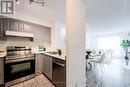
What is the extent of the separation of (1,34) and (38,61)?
1.60 meters

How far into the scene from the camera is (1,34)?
12.7 feet

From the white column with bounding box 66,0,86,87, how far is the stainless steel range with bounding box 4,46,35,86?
1901mm

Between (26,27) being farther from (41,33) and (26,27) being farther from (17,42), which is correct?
(41,33)

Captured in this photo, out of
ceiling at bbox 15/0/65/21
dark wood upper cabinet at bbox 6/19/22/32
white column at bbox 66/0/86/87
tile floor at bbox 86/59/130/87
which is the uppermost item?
ceiling at bbox 15/0/65/21

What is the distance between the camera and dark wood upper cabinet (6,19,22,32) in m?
4.03

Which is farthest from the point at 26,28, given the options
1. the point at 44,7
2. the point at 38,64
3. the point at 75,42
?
the point at 75,42

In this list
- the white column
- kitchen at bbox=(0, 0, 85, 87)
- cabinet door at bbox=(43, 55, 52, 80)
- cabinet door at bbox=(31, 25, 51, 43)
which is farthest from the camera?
cabinet door at bbox=(31, 25, 51, 43)

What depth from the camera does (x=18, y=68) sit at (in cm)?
371

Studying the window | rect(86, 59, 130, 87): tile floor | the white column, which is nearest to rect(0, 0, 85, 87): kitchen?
the white column

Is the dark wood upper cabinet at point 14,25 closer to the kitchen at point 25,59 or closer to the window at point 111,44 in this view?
the kitchen at point 25,59

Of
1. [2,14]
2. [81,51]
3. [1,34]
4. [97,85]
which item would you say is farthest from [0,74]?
[97,85]

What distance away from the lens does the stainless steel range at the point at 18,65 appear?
338 centimetres

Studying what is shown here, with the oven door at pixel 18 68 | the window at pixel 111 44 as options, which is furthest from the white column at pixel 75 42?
the window at pixel 111 44

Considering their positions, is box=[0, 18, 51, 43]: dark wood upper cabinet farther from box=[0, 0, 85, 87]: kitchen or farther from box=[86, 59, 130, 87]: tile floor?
box=[86, 59, 130, 87]: tile floor
